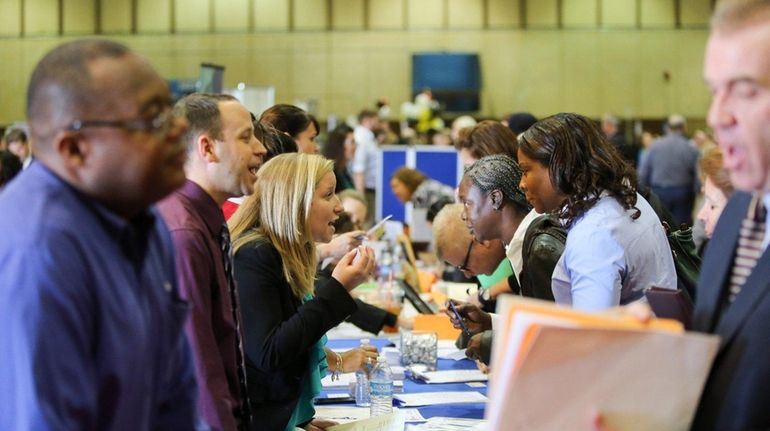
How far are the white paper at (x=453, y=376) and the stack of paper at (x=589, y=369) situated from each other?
235 centimetres

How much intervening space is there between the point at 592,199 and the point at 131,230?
161 cm

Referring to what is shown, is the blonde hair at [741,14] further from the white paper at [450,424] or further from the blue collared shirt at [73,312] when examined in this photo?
the white paper at [450,424]

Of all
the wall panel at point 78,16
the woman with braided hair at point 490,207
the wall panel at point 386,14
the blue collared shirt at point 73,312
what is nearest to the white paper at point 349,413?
the woman with braided hair at point 490,207

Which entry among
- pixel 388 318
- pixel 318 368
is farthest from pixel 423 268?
pixel 318 368

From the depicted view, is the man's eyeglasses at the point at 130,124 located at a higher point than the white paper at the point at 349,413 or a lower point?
higher

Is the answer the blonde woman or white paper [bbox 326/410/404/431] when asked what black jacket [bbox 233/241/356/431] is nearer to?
the blonde woman

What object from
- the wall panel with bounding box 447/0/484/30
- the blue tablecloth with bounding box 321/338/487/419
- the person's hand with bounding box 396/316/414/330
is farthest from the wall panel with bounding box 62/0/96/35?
the blue tablecloth with bounding box 321/338/487/419

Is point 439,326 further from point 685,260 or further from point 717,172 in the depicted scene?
point 717,172

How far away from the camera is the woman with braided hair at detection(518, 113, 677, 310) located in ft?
8.48

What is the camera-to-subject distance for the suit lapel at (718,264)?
1422mm

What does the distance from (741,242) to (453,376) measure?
236 cm

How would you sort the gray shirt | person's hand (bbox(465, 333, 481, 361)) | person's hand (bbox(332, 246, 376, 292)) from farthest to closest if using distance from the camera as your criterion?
the gray shirt, person's hand (bbox(465, 333, 481, 361)), person's hand (bbox(332, 246, 376, 292))

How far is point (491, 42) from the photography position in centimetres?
1675

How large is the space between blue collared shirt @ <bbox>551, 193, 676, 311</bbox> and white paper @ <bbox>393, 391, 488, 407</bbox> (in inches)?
27.7
